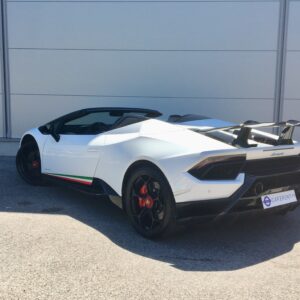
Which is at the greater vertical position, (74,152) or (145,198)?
(74,152)

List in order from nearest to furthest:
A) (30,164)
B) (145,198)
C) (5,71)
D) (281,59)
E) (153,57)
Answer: (145,198) → (30,164) → (281,59) → (153,57) → (5,71)

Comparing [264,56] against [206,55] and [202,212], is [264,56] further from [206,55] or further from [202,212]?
[202,212]

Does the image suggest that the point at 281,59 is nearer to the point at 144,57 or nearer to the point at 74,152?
the point at 144,57

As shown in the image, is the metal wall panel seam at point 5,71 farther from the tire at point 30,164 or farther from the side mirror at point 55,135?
the side mirror at point 55,135

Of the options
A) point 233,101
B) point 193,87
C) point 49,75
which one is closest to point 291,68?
point 233,101

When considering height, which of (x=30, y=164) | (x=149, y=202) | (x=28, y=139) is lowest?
(x=30, y=164)

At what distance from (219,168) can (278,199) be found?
70 centimetres

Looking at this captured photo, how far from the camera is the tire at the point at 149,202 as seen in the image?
4.09 meters

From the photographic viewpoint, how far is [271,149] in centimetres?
418

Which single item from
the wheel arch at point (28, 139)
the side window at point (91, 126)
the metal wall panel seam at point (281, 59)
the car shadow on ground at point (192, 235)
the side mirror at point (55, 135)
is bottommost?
the car shadow on ground at point (192, 235)

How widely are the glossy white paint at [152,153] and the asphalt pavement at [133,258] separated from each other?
1.45 ft

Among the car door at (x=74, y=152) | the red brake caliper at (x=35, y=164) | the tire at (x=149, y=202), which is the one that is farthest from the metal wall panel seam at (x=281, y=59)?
the tire at (x=149, y=202)

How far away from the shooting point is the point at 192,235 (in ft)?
A: 14.6

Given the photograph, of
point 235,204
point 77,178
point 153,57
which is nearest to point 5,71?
point 153,57
